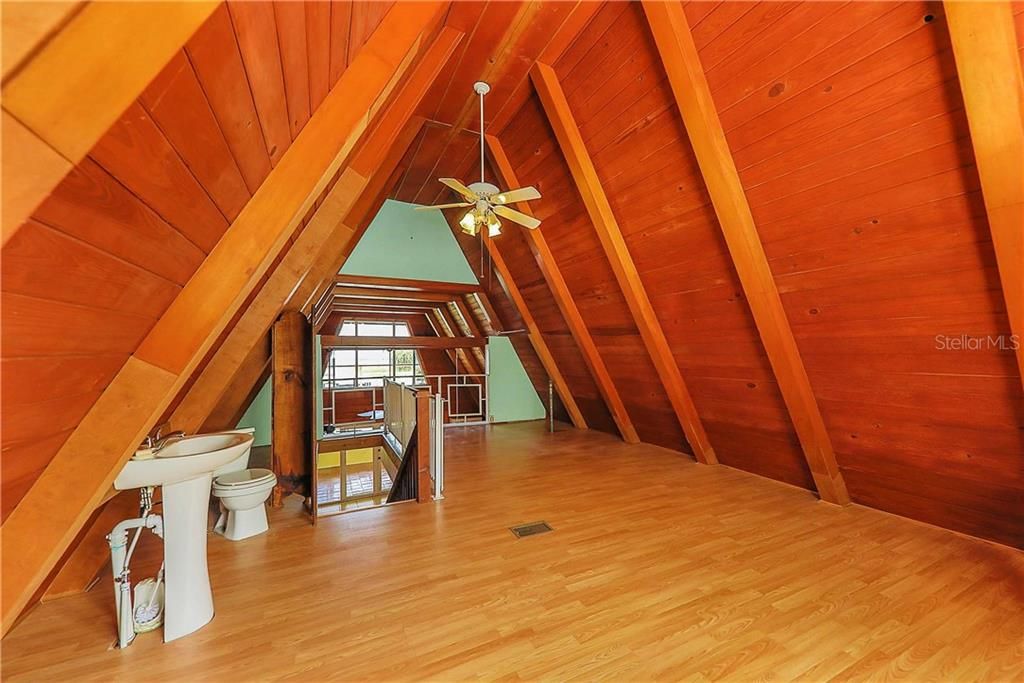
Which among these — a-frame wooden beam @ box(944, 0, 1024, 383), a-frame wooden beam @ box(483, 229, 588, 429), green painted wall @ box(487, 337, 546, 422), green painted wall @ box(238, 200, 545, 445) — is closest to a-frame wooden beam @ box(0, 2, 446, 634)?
a-frame wooden beam @ box(944, 0, 1024, 383)

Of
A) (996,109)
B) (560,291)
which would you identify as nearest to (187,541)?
(560,291)

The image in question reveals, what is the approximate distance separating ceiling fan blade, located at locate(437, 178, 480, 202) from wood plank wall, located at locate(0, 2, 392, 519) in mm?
1502

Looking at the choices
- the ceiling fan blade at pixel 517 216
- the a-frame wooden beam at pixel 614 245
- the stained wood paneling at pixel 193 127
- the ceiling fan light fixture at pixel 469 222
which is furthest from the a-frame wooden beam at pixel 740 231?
the stained wood paneling at pixel 193 127

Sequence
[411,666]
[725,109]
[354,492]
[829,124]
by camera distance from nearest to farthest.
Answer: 1. [411,666]
2. [829,124]
3. [725,109]
4. [354,492]

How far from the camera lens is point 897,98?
70.1 inches

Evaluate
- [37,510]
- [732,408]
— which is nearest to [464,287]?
[732,408]

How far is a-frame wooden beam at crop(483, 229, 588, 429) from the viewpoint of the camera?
5.12m

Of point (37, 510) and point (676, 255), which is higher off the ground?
point (676, 255)

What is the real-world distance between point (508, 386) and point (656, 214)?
418 centimetres

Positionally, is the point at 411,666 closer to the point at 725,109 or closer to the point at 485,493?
the point at 485,493

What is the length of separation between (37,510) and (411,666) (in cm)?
134

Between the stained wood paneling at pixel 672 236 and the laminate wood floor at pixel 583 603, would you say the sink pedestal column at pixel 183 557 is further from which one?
the stained wood paneling at pixel 672 236

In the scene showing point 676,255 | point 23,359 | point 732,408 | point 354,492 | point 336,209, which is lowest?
point 354,492

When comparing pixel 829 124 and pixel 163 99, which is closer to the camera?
pixel 163 99
